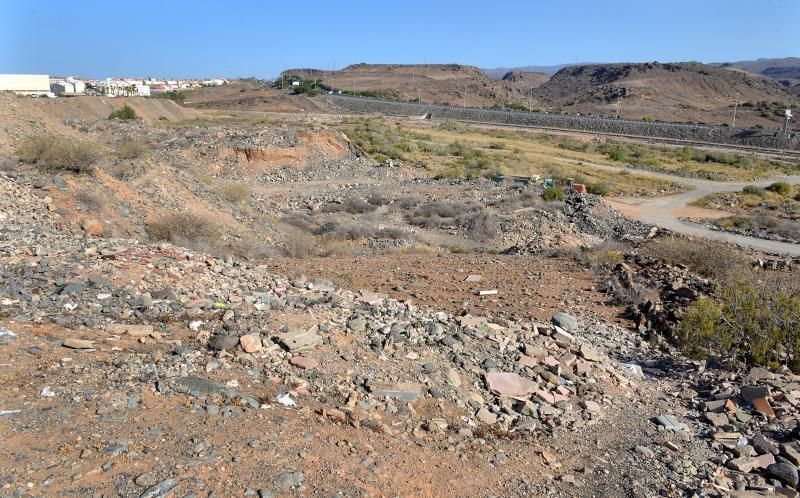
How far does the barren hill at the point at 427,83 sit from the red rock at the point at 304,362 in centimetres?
11442

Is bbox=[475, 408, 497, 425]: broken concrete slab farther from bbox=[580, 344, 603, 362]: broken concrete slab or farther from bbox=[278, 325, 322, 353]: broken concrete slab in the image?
bbox=[580, 344, 603, 362]: broken concrete slab

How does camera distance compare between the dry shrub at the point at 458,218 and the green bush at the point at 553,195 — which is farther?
the green bush at the point at 553,195

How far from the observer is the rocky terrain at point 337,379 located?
4926 millimetres

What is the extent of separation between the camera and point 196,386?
5879 mm

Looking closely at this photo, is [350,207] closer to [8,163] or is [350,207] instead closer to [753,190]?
[8,163]

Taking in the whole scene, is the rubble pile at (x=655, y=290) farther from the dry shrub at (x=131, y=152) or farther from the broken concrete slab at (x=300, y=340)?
the dry shrub at (x=131, y=152)

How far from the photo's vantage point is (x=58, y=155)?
14.1m

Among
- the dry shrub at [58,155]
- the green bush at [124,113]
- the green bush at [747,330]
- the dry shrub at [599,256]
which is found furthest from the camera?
the green bush at [124,113]

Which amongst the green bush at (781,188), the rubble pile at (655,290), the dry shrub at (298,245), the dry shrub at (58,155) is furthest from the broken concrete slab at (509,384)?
the green bush at (781,188)

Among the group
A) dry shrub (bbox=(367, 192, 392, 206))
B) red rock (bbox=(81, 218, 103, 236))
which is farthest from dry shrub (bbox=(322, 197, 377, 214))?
red rock (bbox=(81, 218, 103, 236))

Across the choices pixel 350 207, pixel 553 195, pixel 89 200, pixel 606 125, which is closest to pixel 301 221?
pixel 350 207

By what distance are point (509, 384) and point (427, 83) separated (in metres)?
138

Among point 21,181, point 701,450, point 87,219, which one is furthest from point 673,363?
point 21,181

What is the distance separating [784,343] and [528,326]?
352 cm
